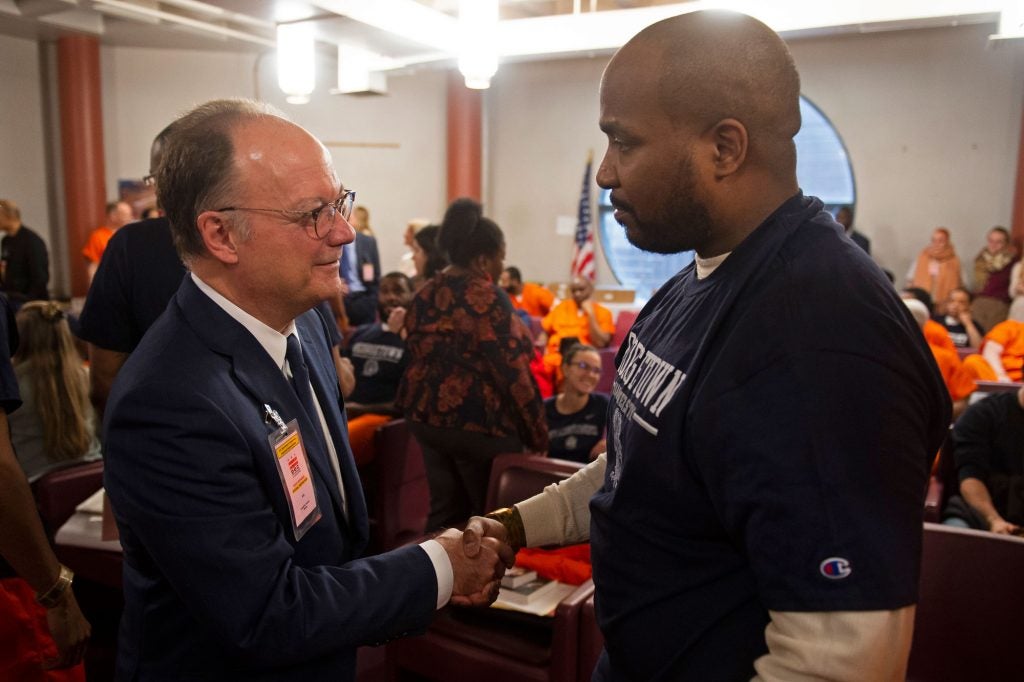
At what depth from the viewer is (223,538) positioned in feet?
3.46

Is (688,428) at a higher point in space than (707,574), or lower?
higher

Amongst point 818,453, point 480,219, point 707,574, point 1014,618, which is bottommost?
point 1014,618

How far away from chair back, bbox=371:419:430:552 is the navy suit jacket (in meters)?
2.35

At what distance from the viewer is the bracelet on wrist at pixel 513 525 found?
1.50 m

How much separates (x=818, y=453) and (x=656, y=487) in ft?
0.82

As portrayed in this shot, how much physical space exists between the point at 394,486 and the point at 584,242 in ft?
23.6

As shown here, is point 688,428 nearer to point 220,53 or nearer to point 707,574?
point 707,574

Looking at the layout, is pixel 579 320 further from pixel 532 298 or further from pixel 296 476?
pixel 296 476

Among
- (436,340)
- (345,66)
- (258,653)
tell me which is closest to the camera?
(258,653)

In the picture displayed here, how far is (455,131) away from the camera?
35.7ft

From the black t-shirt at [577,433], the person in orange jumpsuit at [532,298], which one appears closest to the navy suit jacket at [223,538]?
the black t-shirt at [577,433]

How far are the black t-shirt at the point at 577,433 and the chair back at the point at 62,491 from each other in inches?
74.8

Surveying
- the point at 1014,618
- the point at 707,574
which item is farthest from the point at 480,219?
the point at 707,574

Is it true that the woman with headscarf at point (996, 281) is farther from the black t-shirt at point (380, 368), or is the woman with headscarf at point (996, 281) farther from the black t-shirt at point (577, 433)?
the black t-shirt at point (380, 368)
